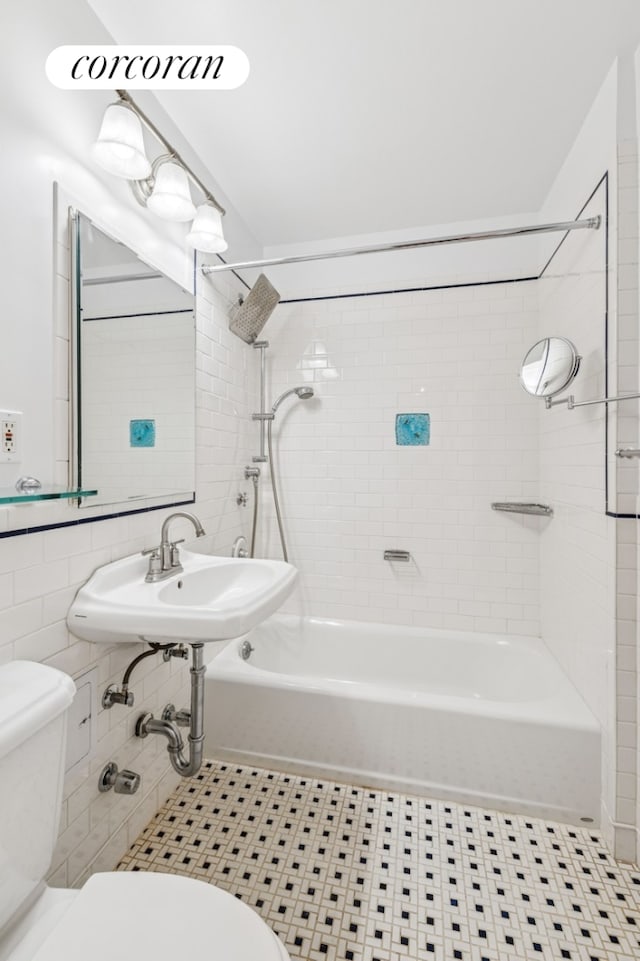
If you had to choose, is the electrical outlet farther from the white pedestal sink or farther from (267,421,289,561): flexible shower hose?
(267,421,289,561): flexible shower hose

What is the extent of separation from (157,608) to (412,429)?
66.7 inches

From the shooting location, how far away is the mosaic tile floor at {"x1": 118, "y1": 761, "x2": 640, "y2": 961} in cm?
117

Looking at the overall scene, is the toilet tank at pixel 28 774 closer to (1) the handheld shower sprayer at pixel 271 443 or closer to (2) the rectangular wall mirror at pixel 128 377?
(2) the rectangular wall mirror at pixel 128 377

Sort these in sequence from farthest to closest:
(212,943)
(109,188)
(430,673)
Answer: (430,673) → (109,188) → (212,943)

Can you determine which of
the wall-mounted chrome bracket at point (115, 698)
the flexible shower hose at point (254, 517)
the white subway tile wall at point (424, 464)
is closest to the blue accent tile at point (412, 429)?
the white subway tile wall at point (424, 464)

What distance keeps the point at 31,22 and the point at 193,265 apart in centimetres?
83

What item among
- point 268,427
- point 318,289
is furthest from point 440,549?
point 318,289

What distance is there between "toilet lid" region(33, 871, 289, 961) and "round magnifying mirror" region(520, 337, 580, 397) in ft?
6.09

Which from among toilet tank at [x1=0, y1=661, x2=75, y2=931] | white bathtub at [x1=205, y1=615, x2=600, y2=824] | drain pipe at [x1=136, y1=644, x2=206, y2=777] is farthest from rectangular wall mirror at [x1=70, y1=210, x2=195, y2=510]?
white bathtub at [x1=205, y1=615, x2=600, y2=824]

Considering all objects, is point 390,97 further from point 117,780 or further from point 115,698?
point 117,780

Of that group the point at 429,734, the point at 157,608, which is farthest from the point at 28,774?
the point at 429,734

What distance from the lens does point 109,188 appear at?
1348 millimetres

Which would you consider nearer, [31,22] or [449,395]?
[31,22]

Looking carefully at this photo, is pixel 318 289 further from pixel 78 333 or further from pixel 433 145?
pixel 78 333
